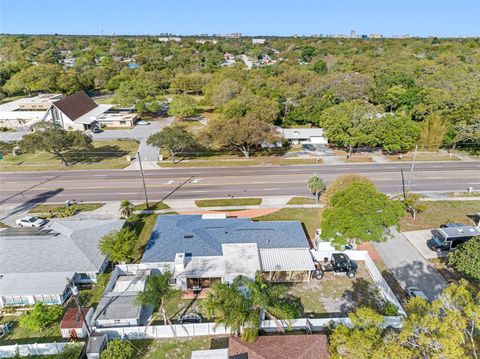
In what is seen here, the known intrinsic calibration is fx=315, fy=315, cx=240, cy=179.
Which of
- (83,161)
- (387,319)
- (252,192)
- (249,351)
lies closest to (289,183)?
(252,192)

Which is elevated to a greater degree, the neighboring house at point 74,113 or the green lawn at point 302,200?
the neighboring house at point 74,113

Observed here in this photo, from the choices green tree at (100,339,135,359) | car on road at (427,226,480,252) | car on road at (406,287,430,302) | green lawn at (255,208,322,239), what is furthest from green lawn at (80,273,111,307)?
car on road at (427,226,480,252)

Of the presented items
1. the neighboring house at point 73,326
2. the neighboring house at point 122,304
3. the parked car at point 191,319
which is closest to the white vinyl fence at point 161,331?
the neighboring house at point 122,304

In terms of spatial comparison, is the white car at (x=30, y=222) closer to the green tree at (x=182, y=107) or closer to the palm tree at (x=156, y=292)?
the palm tree at (x=156, y=292)

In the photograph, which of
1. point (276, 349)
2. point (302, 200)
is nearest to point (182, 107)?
point (302, 200)

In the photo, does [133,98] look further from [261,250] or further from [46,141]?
[261,250]
